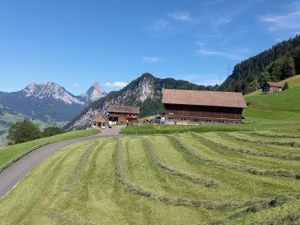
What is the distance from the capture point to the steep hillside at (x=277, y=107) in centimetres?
11241

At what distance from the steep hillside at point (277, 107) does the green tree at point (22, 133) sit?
83929 mm

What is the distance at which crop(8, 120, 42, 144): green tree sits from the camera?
490ft

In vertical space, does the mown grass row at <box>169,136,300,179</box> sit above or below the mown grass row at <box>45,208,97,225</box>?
above

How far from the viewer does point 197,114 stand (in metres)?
99.2

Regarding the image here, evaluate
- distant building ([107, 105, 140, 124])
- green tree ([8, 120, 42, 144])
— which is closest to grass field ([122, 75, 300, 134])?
distant building ([107, 105, 140, 124])

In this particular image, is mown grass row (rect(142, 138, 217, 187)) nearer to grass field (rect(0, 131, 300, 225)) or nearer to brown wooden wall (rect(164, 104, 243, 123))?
grass field (rect(0, 131, 300, 225))

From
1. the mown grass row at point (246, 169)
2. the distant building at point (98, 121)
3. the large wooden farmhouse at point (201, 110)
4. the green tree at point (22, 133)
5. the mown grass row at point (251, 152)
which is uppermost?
the large wooden farmhouse at point (201, 110)

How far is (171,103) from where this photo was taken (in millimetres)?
97375

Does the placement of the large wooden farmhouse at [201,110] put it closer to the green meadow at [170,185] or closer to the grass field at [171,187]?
the green meadow at [170,185]

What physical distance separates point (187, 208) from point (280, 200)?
6.67 metres

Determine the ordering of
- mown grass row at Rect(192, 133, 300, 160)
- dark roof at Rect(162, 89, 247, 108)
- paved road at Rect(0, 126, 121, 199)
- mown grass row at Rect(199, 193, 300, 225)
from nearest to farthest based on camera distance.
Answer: mown grass row at Rect(199, 193, 300, 225) < mown grass row at Rect(192, 133, 300, 160) < paved road at Rect(0, 126, 121, 199) < dark roof at Rect(162, 89, 247, 108)

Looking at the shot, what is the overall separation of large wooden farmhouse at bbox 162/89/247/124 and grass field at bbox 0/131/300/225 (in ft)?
162

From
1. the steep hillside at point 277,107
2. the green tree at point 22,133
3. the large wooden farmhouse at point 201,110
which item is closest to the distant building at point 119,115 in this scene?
the large wooden farmhouse at point 201,110

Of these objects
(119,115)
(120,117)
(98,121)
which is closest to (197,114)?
(98,121)
